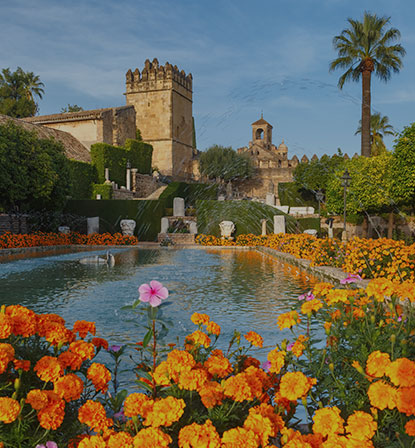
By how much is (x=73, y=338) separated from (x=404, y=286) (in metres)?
2.03

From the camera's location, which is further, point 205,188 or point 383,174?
point 205,188

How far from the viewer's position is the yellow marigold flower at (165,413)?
1.65 meters

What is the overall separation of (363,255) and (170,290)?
4.01 meters

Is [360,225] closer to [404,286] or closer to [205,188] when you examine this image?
[205,188]

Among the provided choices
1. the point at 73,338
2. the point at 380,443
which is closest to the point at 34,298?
the point at 73,338

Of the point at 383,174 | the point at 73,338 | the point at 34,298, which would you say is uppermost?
the point at 383,174

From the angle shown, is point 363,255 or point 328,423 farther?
point 363,255

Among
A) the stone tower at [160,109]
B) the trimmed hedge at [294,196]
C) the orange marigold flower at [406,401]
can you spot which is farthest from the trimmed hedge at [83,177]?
the orange marigold flower at [406,401]

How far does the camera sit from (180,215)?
22281 mm

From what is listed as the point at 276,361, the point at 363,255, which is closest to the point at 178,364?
the point at 276,361

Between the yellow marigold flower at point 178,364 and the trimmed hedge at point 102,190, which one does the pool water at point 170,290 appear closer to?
the yellow marigold flower at point 178,364

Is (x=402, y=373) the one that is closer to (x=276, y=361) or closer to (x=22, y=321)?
(x=276, y=361)

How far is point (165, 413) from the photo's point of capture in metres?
1.67

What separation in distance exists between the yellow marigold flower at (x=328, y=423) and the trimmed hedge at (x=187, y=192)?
2771 cm
